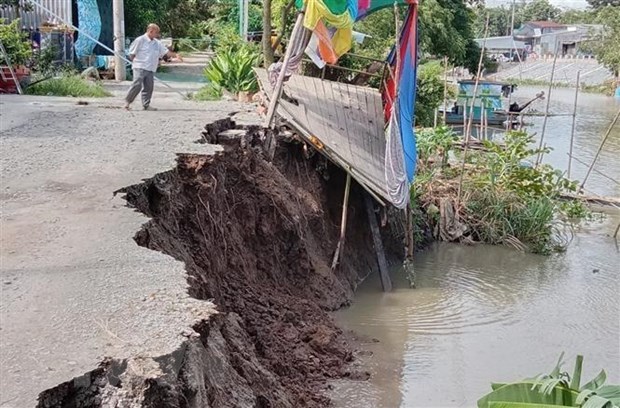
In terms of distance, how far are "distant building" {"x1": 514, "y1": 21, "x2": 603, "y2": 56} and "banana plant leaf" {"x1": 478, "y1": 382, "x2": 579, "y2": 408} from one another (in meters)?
62.7

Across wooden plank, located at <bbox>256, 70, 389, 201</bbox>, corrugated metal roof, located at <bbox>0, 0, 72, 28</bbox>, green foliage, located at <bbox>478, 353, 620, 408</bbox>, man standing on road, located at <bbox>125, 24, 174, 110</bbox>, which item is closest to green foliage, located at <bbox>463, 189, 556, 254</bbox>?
wooden plank, located at <bbox>256, 70, 389, 201</bbox>

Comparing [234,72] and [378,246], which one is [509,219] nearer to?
[378,246]

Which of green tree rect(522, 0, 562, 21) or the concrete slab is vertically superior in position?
green tree rect(522, 0, 562, 21)

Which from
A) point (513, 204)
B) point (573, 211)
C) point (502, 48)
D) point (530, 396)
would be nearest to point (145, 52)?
point (513, 204)

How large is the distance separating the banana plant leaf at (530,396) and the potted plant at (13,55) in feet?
39.7

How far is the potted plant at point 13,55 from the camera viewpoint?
13.7 meters

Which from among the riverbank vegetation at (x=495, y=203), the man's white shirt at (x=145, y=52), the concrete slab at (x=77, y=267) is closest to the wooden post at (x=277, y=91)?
the concrete slab at (x=77, y=267)

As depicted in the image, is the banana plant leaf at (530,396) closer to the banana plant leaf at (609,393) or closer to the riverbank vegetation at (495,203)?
the banana plant leaf at (609,393)

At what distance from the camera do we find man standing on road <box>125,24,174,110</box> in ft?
37.8

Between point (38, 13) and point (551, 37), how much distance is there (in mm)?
64236

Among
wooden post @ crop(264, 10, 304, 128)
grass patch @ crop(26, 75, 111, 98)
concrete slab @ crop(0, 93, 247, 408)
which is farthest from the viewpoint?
grass patch @ crop(26, 75, 111, 98)

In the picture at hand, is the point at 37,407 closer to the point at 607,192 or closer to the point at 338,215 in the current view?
the point at 338,215

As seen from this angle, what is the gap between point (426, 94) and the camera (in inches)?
694

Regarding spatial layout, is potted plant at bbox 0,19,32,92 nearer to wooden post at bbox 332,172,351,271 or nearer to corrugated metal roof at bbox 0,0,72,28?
corrugated metal roof at bbox 0,0,72,28
